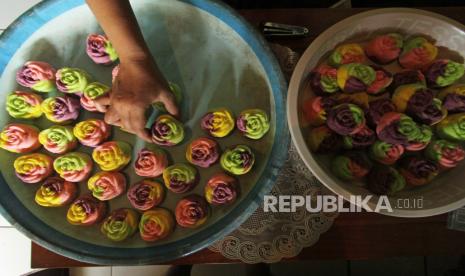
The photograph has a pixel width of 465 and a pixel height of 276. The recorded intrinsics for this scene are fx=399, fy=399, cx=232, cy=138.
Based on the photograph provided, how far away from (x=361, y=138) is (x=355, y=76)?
101mm

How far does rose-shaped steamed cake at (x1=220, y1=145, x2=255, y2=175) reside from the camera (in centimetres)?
69

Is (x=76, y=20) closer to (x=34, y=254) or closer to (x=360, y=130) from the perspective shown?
(x=34, y=254)

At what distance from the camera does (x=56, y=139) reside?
73cm

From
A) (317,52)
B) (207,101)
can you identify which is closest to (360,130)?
(317,52)

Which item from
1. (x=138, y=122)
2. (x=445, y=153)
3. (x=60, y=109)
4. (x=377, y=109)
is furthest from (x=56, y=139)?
(x=445, y=153)

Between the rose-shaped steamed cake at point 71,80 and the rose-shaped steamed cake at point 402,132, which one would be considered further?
the rose-shaped steamed cake at point 71,80

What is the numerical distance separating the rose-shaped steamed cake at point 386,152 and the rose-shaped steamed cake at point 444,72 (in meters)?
0.14

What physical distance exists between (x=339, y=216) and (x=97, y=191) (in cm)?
43

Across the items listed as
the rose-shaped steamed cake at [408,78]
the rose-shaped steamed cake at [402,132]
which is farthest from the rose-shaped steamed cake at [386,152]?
the rose-shaped steamed cake at [408,78]

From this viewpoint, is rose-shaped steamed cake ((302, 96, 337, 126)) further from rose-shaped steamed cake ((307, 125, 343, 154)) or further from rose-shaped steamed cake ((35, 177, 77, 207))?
rose-shaped steamed cake ((35, 177, 77, 207))

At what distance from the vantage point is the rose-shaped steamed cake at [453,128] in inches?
25.6

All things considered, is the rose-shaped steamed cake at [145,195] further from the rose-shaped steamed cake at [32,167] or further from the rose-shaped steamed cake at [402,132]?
the rose-shaped steamed cake at [402,132]

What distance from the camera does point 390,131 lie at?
62 centimetres

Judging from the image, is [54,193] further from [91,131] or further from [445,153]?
[445,153]
